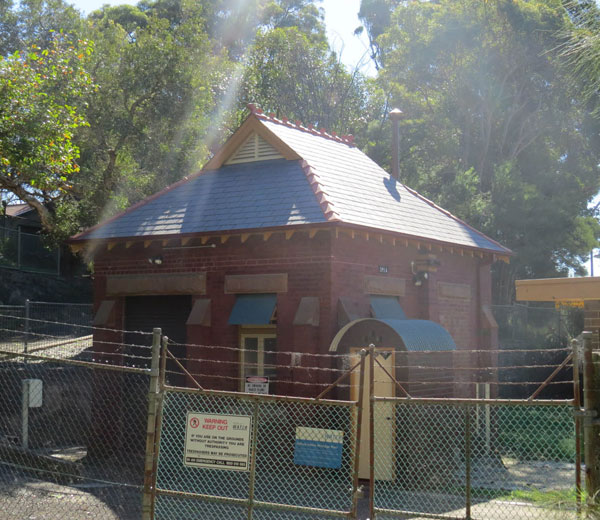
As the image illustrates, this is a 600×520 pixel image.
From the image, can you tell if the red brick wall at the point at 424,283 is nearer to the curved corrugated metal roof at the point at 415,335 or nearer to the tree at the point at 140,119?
the curved corrugated metal roof at the point at 415,335

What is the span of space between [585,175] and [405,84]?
10090mm

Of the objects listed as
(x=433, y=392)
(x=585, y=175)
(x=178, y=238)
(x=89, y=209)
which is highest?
(x=585, y=175)

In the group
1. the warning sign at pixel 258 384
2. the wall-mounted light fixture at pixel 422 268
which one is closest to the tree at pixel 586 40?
the wall-mounted light fixture at pixel 422 268

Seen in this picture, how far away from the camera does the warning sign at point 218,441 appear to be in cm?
784

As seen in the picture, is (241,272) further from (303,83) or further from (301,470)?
(303,83)

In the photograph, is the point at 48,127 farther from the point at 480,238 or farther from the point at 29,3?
the point at 29,3

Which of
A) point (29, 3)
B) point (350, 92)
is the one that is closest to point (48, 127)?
point (29, 3)

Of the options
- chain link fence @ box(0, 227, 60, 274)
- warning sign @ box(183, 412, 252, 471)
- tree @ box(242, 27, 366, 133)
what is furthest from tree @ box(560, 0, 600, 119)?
tree @ box(242, 27, 366, 133)

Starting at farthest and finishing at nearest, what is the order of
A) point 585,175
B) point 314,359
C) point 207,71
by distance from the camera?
point 585,175, point 207,71, point 314,359

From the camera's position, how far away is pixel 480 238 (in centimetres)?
1819

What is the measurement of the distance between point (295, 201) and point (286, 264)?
4.04 ft

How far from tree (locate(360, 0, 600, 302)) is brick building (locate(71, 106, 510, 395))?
14.9 m

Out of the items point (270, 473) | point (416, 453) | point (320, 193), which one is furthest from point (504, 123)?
point (270, 473)

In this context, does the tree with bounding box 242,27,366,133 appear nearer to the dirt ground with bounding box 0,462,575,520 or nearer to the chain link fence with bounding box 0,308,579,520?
the chain link fence with bounding box 0,308,579,520
